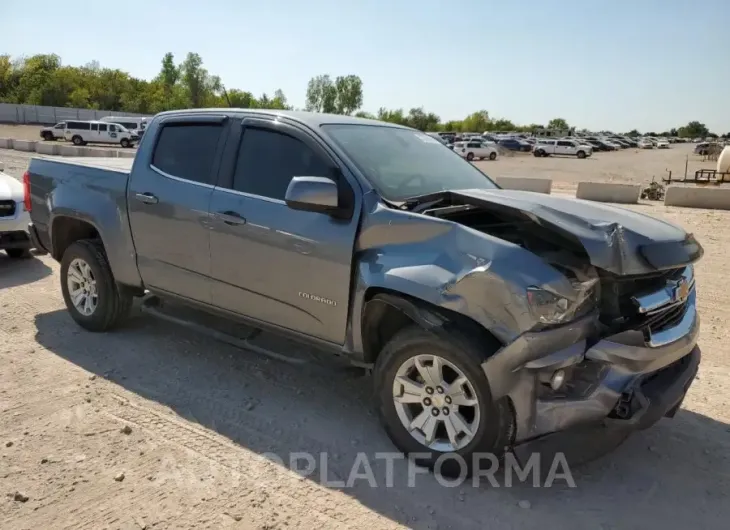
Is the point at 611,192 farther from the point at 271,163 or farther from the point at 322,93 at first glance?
the point at 322,93

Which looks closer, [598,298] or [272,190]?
[598,298]

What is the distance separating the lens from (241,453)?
3.30 m

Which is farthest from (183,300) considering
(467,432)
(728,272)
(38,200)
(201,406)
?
(728,272)

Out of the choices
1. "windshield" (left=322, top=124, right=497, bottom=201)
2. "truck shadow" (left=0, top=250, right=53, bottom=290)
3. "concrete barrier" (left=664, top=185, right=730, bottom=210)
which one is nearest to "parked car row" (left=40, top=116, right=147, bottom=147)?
"concrete barrier" (left=664, top=185, right=730, bottom=210)

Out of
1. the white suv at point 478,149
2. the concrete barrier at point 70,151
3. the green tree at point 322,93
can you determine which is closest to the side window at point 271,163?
the concrete barrier at point 70,151

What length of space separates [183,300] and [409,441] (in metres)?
2.14

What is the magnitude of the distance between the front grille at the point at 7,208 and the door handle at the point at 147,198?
12.2 feet

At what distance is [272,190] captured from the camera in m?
3.84

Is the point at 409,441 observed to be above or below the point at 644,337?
below

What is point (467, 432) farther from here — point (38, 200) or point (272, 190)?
point (38, 200)

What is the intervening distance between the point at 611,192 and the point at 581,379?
15.3 m

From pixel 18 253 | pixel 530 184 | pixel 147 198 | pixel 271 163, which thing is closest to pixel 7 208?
pixel 18 253

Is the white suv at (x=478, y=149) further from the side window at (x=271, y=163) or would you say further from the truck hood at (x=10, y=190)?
the side window at (x=271, y=163)

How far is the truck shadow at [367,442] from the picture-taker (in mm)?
2875
